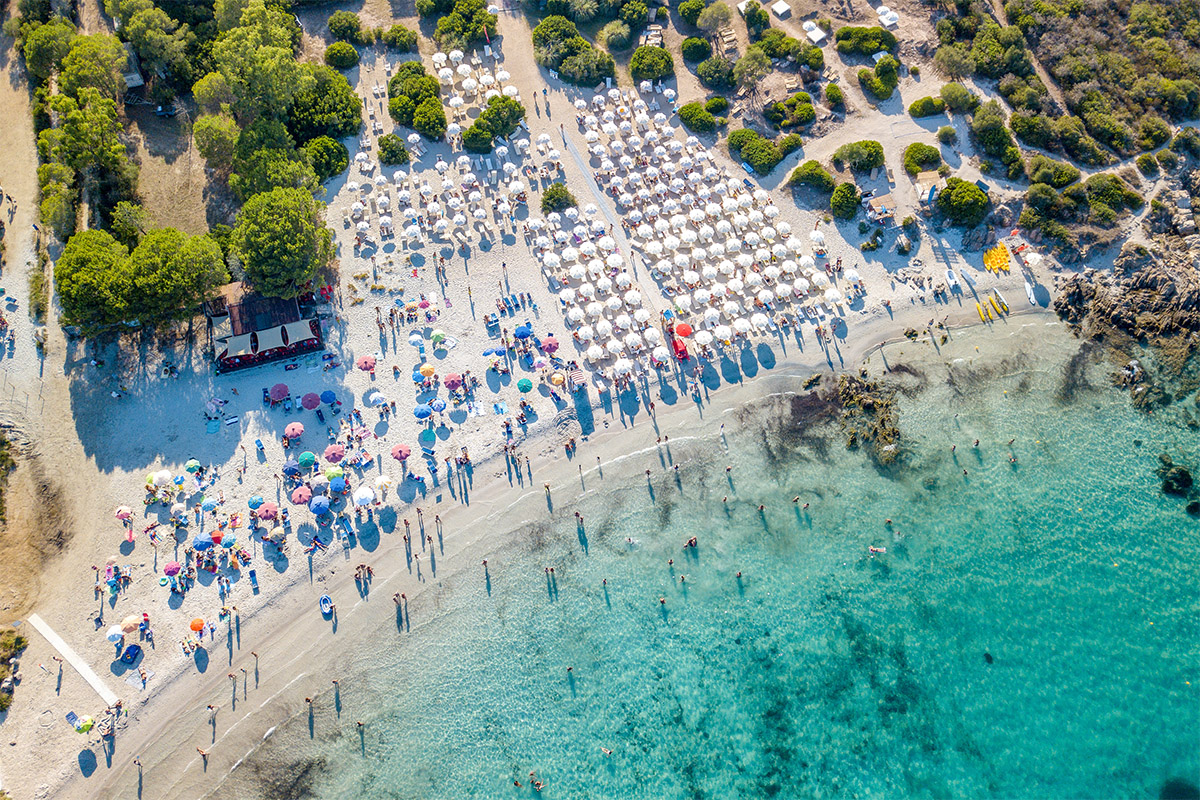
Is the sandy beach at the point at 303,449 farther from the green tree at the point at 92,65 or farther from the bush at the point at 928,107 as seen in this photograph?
the bush at the point at 928,107

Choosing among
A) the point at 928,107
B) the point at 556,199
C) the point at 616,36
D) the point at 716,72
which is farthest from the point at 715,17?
the point at 556,199

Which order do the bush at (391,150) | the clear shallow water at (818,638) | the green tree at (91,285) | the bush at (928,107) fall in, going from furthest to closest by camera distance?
the bush at (928,107) → the bush at (391,150) → the green tree at (91,285) → the clear shallow water at (818,638)

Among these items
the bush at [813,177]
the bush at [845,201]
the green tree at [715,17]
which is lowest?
the bush at [845,201]

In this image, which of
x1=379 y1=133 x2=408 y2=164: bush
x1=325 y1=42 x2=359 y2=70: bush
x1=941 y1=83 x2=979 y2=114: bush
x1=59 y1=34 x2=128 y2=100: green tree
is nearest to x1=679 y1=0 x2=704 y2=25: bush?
x1=941 y1=83 x2=979 y2=114: bush

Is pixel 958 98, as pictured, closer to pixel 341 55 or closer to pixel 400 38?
pixel 400 38

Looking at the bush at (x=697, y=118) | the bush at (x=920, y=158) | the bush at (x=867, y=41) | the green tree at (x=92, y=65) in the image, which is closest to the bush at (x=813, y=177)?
the bush at (x=920, y=158)

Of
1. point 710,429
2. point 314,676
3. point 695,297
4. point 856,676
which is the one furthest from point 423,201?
point 856,676

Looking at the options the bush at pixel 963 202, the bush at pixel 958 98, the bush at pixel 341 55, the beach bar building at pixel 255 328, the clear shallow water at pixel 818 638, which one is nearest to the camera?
the clear shallow water at pixel 818 638
